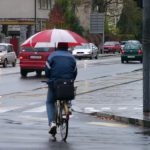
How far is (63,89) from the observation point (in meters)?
12.2

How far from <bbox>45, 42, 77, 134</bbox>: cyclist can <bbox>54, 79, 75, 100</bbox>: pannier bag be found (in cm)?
14

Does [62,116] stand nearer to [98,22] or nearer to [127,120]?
[127,120]

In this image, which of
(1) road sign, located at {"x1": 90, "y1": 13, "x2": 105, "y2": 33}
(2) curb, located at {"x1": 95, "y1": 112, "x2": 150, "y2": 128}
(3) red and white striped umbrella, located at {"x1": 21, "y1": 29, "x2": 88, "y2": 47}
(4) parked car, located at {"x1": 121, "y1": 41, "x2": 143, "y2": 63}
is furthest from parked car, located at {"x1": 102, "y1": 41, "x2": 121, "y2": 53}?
(3) red and white striped umbrella, located at {"x1": 21, "y1": 29, "x2": 88, "y2": 47}

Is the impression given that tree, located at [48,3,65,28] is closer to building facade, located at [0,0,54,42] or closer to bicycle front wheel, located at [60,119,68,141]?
building facade, located at [0,0,54,42]

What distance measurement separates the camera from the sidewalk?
1571cm

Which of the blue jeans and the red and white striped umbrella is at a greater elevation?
the red and white striped umbrella

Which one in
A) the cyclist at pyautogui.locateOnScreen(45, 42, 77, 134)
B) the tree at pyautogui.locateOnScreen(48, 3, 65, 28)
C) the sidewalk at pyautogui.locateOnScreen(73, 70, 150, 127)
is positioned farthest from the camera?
the tree at pyautogui.locateOnScreen(48, 3, 65, 28)

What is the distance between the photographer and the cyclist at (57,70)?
40.8 ft

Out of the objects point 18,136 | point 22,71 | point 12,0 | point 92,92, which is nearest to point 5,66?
point 22,71

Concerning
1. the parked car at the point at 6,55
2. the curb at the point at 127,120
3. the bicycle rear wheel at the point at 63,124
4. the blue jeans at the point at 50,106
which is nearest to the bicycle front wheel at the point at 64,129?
the bicycle rear wheel at the point at 63,124

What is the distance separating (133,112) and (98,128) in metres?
2.73

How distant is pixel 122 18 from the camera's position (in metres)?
97.4

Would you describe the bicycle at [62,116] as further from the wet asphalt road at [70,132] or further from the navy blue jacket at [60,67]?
the navy blue jacket at [60,67]

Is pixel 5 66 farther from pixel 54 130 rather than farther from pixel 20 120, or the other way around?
pixel 54 130
